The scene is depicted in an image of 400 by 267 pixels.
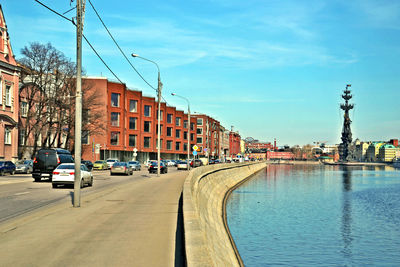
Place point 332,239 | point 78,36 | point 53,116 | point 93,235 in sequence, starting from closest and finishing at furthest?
point 93,235, point 78,36, point 332,239, point 53,116

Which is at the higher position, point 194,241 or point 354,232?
point 194,241

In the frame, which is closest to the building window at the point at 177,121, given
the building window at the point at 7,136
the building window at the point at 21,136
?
the building window at the point at 21,136

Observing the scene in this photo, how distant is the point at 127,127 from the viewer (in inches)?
3814

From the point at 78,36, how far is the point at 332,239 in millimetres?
16979

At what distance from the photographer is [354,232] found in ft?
87.6

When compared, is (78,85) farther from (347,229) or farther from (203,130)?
(203,130)

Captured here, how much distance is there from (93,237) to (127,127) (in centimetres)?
8651

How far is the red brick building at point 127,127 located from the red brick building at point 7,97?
2246 centimetres

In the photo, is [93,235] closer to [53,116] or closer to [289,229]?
[289,229]

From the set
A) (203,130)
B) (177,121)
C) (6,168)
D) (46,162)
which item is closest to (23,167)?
(6,168)

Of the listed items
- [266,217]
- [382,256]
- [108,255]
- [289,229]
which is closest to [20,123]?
[266,217]

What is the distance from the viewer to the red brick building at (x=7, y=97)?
5084 cm

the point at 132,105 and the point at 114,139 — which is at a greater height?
the point at 132,105

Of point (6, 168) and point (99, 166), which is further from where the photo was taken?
point (99, 166)
